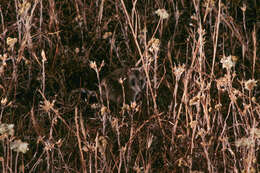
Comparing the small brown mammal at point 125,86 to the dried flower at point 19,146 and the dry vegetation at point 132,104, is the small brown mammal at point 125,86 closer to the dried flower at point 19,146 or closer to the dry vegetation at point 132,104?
the dry vegetation at point 132,104

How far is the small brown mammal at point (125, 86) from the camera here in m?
2.42

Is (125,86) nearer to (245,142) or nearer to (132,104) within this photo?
(132,104)

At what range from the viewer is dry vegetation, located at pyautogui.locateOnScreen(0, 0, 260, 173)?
1.83m

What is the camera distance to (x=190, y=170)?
68.1 inches

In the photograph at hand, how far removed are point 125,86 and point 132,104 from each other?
47 cm

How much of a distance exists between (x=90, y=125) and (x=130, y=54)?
1.92 feet

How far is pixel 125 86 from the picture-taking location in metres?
2.46

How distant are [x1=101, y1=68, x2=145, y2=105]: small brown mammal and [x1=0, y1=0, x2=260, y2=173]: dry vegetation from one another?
0.05 m

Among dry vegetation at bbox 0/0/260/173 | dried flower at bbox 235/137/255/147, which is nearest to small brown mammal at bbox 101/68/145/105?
dry vegetation at bbox 0/0/260/173

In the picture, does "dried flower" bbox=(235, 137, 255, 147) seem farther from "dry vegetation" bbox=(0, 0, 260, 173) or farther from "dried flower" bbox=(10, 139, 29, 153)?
"dried flower" bbox=(10, 139, 29, 153)

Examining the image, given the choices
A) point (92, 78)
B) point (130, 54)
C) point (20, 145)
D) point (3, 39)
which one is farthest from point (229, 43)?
point (20, 145)

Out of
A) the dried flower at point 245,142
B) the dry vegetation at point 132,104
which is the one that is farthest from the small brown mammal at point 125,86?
the dried flower at point 245,142

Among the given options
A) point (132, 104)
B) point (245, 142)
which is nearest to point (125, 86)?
point (132, 104)

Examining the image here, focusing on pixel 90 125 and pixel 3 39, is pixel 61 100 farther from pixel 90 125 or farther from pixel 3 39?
pixel 3 39
